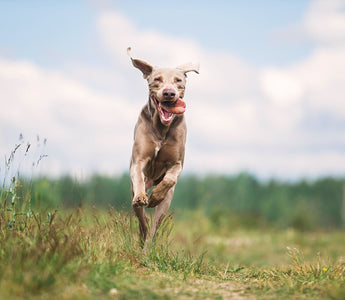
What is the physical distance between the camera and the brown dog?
564cm

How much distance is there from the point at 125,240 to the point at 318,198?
5648cm

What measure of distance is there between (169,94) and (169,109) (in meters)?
0.21

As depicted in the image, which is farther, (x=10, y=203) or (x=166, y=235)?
(x=166, y=235)

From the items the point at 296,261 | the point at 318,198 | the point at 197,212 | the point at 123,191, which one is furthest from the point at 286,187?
the point at 296,261

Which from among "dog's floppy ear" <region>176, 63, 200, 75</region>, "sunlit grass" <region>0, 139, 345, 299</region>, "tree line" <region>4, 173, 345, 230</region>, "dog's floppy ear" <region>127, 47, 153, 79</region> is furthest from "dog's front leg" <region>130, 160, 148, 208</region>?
"tree line" <region>4, 173, 345, 230</region>

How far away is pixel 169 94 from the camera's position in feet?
18.1

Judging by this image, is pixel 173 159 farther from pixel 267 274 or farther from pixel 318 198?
pixel 318 198

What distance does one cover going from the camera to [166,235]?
5.89m

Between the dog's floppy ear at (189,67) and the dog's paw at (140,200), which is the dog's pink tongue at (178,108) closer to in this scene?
the dog's floppy ear at (189,67)

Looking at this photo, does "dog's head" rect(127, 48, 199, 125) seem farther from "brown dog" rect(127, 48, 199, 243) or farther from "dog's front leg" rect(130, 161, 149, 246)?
"dog's front leg" rect(130, 161, 149, 246)

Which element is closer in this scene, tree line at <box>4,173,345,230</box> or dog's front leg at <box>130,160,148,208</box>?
dog's front leg at <box>130,160,148,208</box>

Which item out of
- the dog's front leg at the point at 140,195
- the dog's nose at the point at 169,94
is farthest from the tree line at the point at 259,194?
the dog's nose at the point at 169,94

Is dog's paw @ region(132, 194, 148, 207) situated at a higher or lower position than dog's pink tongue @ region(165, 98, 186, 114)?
lower

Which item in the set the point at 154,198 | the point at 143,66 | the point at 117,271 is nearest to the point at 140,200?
the point at 154,198
